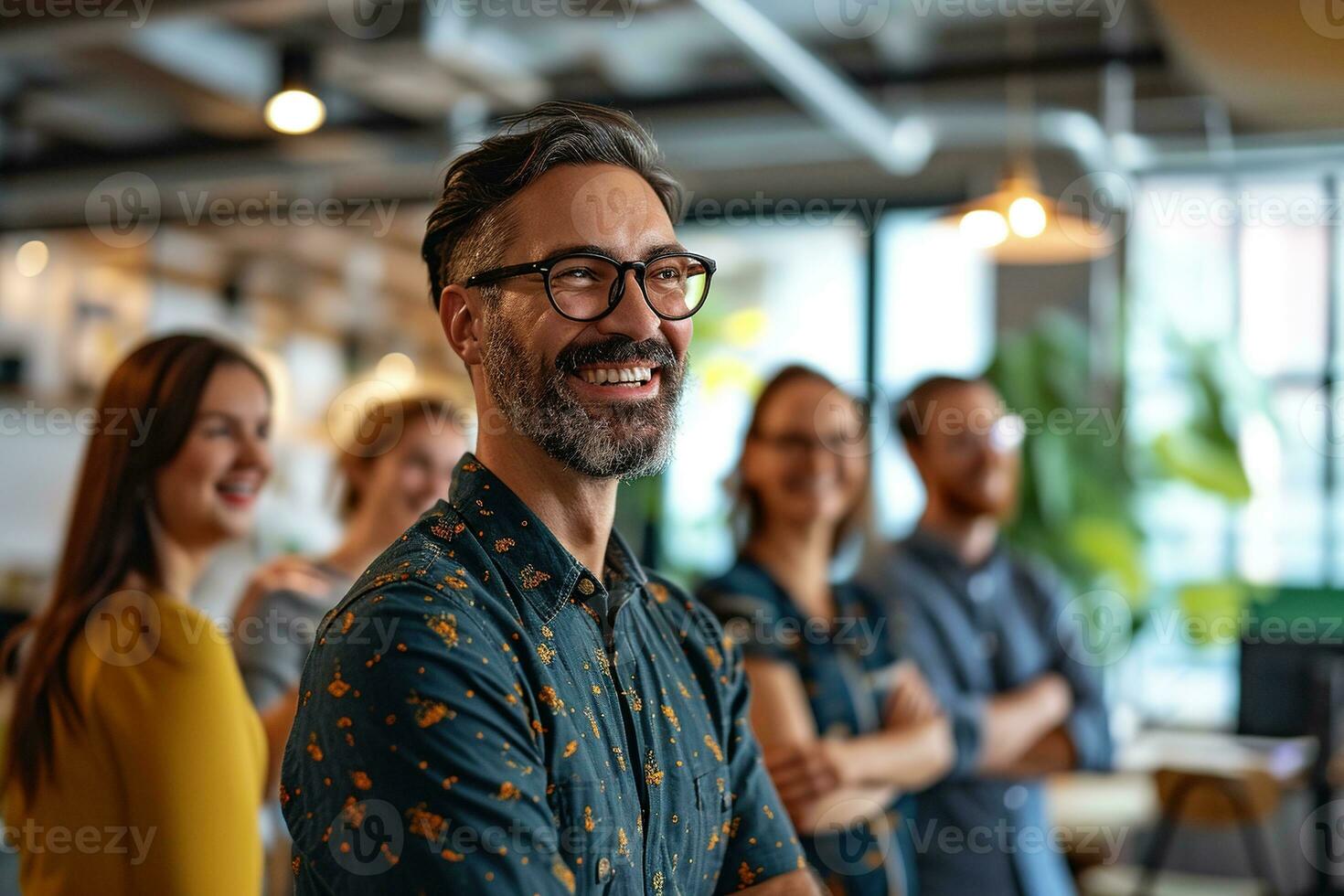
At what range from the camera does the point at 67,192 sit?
8508 millimetres

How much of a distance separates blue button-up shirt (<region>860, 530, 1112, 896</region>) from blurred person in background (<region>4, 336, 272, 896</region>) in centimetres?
153

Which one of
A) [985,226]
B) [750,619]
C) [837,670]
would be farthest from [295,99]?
[837,670]

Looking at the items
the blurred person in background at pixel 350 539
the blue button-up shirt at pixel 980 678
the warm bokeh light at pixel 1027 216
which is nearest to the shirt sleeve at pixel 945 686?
the blue button-up shirt at pixel 980 678

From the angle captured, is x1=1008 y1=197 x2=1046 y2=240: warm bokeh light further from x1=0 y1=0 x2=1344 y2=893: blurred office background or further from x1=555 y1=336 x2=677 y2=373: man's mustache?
x1=555 y1=336 x2=677 y2=373: man's mustache

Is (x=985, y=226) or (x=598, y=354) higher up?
(x=985, y=226)

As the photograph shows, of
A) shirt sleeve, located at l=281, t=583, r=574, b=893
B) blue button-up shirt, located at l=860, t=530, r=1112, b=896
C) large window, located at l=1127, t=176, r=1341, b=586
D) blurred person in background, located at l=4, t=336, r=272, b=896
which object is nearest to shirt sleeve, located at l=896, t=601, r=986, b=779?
blue button-up shirt, located at l=860, t=530, r=1112, b=896

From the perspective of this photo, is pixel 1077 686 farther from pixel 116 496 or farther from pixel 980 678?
pixel 116 496

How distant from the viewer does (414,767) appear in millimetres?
1078

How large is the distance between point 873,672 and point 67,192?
7.53 m

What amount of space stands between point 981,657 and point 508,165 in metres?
2.05

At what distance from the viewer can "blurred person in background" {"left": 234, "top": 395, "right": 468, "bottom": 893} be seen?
103 inches

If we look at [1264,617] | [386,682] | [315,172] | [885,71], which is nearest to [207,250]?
[315,172]

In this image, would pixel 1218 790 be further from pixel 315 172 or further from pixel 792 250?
pixel 315 172

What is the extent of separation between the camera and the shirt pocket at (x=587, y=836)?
1.20 metres
